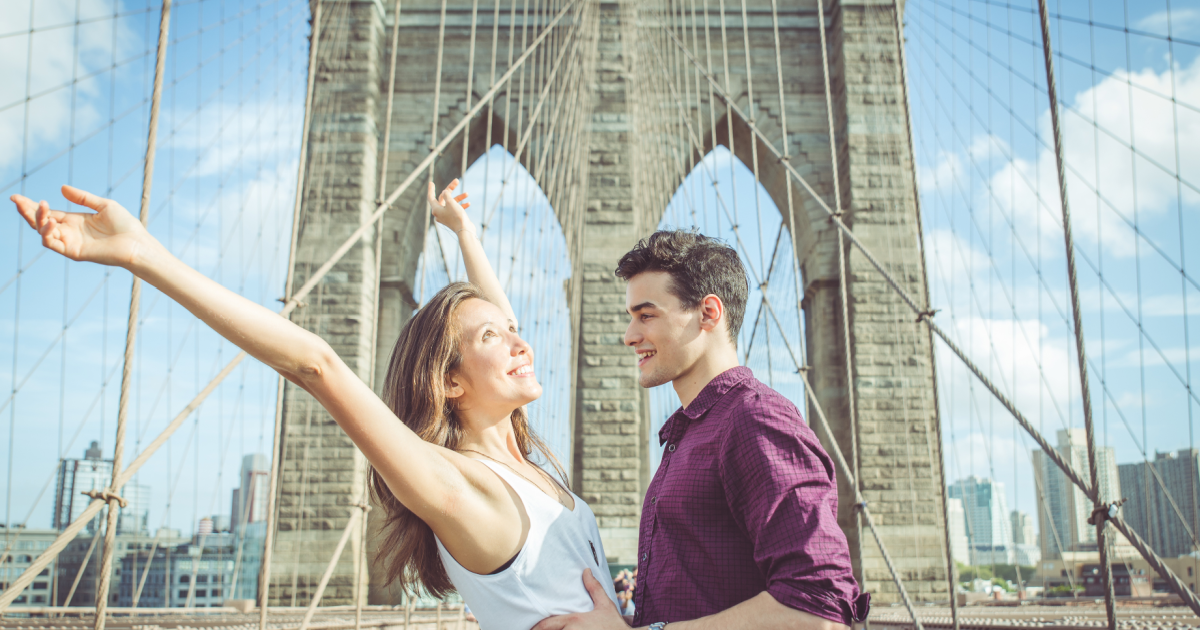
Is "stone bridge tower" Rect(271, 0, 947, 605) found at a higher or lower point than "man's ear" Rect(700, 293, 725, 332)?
higher

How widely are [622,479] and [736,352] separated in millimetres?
6019

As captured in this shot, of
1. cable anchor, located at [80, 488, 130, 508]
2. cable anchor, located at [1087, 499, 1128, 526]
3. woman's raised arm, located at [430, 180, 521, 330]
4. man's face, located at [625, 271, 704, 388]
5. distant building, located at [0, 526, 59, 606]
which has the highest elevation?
woman's raised arm, located at [430, 180, 521, 330]

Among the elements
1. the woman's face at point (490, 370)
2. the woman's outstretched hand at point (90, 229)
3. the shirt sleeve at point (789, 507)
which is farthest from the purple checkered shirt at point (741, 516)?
the woman's outstretched hand at point (90, 229)

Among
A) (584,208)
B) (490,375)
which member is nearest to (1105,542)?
(490,375)

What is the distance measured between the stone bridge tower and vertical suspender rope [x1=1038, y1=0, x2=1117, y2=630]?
5.24 m

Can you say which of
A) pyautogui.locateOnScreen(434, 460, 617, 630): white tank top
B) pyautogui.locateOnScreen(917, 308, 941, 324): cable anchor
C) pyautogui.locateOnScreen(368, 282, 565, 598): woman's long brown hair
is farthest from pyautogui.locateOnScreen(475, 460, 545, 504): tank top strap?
pyautogui.locateOnScreen(917, 308, 941, 324): cable anchor

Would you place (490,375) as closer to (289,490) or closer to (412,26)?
(289,490)

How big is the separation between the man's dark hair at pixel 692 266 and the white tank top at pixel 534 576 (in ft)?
1.17

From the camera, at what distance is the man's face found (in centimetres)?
119

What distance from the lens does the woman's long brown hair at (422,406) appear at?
1.12m

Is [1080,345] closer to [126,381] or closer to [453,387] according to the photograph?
[453,387]

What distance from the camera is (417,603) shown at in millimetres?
7512

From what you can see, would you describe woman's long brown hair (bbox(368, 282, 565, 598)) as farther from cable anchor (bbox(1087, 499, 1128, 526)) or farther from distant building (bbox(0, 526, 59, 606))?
distant building (bbox(0, 526, 59, 606))

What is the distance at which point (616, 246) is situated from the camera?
7.61m
